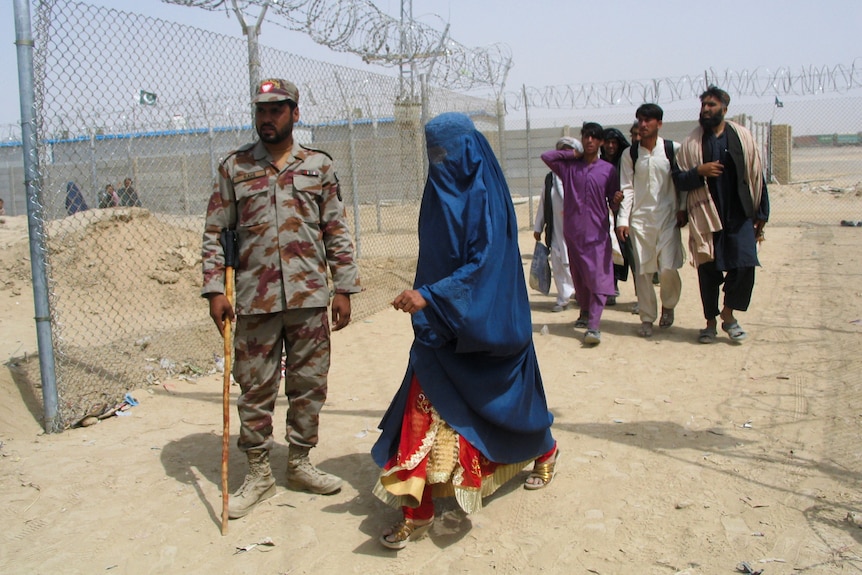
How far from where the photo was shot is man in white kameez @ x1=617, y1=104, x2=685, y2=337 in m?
6.35

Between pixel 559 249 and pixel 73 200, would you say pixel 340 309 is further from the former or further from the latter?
pixel 559 249

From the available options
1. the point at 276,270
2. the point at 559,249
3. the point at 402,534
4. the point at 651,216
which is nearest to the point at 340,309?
the point at 276,270

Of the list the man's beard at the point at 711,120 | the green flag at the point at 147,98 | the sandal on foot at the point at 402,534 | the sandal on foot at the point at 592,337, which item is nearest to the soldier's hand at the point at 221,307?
the sandal on foot at the point at 402,534

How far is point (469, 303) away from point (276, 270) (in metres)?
0.95

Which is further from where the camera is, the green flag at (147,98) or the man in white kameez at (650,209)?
the man in white kameez at (650,209)

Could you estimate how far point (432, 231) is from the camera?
127 inches

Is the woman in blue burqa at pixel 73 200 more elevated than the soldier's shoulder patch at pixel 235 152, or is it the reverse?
the soldier's shoulder patch at pixel 235 152

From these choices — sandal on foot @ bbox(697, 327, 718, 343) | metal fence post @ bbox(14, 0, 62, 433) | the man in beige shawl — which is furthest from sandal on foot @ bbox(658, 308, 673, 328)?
metal fence post @ bbox(14, 0, 62, 433)

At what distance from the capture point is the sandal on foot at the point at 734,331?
20.5ft

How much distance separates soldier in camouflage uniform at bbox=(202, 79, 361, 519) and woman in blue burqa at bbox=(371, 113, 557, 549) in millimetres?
501

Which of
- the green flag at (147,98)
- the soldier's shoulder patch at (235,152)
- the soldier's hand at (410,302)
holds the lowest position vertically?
the soldier's hand at (410,302)

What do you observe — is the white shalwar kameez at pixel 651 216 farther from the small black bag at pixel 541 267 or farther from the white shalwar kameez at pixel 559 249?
the small black bag at pixel 541 267

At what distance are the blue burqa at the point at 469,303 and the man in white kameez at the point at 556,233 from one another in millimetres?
4343

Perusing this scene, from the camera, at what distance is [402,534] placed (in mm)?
3158
